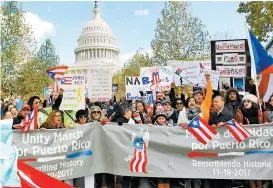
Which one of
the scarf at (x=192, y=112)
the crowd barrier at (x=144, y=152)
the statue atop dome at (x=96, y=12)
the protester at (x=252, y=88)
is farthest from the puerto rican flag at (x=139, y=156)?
the statue atop dome at (x=96, y=12)

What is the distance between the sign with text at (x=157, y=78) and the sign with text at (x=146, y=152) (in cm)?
596

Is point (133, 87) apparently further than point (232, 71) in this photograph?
Yes

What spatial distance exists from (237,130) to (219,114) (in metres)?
0.40

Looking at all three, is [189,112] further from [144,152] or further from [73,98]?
[73,98]

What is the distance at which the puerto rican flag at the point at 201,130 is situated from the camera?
23.4ft

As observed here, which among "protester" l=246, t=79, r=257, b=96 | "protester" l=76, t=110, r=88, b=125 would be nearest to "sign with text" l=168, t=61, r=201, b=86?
"protester" l=246, t=79, r=257, b=96

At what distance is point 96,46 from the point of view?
114750 millimetres

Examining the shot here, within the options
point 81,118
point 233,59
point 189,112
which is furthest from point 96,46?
point 81,118

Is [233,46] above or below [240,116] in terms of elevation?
above

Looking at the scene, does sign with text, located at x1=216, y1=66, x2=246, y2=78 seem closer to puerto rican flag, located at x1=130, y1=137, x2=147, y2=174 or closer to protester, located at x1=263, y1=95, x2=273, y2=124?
protester, located at x1=263, y1=95, x2=273, y2=124

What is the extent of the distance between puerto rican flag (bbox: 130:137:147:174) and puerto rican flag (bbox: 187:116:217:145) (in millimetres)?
900

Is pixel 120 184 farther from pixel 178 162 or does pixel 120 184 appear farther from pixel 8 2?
pixel 8 2

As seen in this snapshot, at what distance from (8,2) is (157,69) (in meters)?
20.1

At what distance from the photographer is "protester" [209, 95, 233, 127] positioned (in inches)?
281
